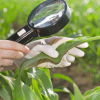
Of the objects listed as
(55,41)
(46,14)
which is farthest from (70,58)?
(46,14)

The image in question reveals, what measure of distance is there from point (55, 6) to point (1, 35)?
1.37 meters

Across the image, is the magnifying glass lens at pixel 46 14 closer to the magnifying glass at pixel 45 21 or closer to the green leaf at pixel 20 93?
the magnifying glass at pixel 45 21

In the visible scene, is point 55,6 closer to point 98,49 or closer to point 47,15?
point 47,15

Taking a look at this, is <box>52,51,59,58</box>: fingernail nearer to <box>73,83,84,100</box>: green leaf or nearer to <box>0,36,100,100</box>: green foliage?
<box>0,36,100,100</box>: green foliage

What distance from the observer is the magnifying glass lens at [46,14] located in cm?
64

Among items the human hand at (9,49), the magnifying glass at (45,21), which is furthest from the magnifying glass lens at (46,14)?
the human hand at (9,49)

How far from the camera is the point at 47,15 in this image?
684mm

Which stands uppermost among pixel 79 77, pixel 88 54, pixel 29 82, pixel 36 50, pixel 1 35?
pixel 36 50

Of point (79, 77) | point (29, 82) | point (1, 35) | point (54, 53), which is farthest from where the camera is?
point (1, 35)

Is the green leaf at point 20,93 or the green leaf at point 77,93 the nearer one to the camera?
the green leaf at point 77,93

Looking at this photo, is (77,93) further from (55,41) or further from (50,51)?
(55,41)

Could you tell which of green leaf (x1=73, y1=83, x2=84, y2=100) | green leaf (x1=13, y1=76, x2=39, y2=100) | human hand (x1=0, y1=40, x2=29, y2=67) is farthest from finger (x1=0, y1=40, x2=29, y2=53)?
green leaf (x1=73, y1=83, x2=84, y2=100)

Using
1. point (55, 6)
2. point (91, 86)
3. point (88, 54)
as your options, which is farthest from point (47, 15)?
point (91, 86)

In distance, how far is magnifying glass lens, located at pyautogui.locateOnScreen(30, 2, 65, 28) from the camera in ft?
2.11
